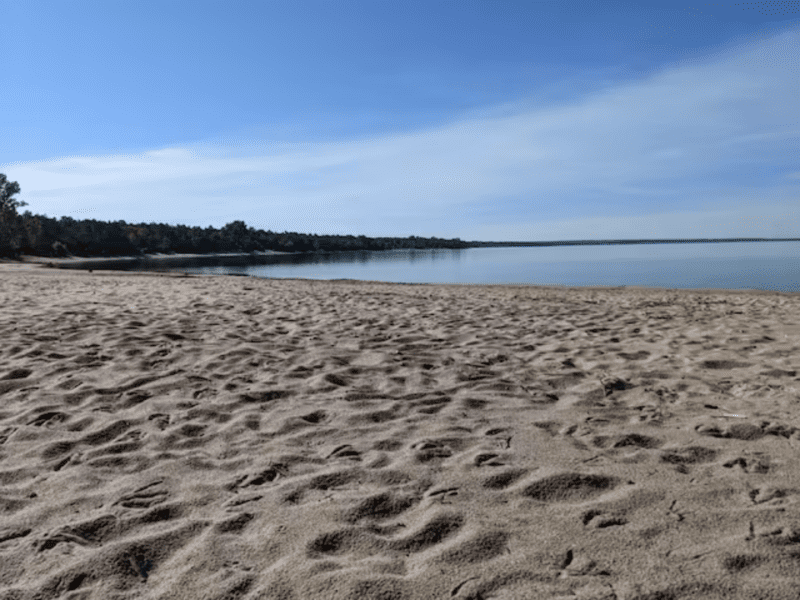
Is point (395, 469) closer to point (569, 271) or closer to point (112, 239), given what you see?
point (569, 271)

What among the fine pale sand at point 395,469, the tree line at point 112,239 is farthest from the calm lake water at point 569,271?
the fine pale sand at point 395,469

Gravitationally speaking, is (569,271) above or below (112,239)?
below

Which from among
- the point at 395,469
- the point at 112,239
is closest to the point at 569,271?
the point at 395,469

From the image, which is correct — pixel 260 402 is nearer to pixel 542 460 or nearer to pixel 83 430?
pixel 83 430

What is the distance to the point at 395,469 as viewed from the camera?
3.02m

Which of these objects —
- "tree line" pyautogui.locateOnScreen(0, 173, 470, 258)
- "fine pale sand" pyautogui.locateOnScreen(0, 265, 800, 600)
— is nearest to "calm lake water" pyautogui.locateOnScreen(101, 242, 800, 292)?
"tree line" pyautogui.locateOnScreen(0, 173, 470, 258)

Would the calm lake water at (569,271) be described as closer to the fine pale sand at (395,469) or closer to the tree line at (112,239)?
the tree line at (112,239)

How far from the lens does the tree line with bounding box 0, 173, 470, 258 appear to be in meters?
48.2

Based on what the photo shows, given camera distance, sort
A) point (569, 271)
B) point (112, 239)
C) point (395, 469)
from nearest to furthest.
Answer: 1. point (395, 469)
2. point (569, 271)
3. point (112, 239)

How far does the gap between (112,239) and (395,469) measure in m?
74.1

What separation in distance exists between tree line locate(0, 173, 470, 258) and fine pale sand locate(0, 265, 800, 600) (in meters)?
47.6

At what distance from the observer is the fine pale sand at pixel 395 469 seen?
208 centimetres

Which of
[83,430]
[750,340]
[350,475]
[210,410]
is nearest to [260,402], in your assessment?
[210,410]

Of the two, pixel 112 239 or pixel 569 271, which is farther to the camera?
pixel 112 239
